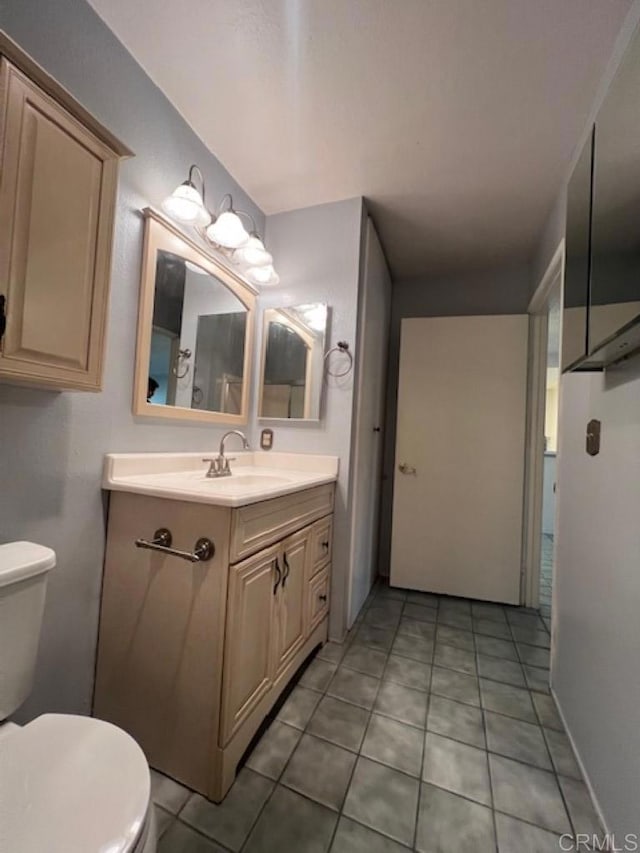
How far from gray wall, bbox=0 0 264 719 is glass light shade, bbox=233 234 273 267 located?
1.36ft

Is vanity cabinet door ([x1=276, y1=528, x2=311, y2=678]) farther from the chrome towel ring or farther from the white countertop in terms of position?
the chrome towel ring

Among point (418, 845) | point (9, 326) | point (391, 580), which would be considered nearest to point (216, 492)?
point (9, 326)

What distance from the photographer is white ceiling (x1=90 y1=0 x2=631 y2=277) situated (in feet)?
3.49

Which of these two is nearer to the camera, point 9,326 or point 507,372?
point 9,326

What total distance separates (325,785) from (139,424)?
4.41 ft

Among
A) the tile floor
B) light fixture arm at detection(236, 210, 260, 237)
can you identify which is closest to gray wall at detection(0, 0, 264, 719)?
light fixture arm at detection(236, 210, 260, 237)

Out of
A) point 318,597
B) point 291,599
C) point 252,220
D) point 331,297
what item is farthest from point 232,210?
point 318,597

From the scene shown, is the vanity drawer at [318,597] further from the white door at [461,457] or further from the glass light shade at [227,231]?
the glass light shade at [227,231]

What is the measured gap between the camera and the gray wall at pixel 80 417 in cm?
94

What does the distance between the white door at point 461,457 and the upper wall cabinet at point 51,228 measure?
208 centimetres

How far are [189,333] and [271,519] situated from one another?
925mm

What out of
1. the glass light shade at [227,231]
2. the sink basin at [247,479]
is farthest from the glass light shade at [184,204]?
the sink basin at [247,479]

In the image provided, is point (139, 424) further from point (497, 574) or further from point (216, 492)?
point (497, 574)

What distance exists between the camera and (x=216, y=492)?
1.04 meters
